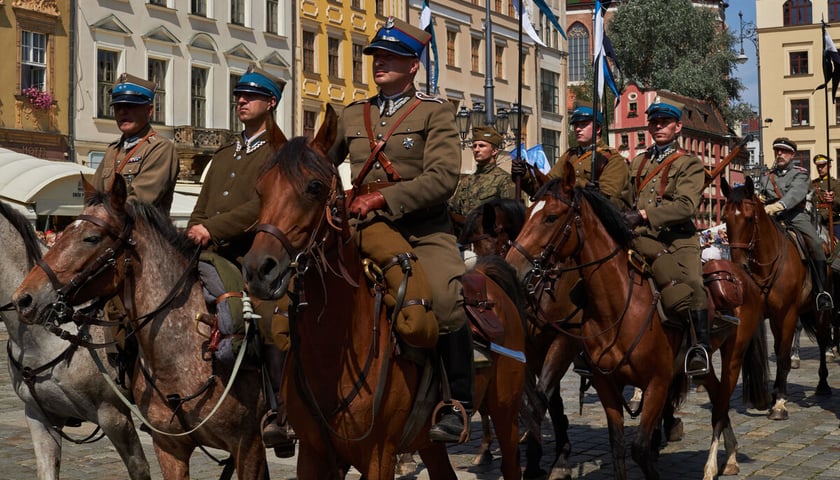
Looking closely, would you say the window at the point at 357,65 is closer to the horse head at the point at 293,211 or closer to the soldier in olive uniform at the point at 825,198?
the soldier in olive uniform at the point at 825,198

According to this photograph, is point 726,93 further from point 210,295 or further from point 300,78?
point 210,295

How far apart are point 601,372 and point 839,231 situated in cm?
1061

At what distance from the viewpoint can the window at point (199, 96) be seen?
125ft

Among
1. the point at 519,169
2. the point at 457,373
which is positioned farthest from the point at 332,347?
the point at 519,169

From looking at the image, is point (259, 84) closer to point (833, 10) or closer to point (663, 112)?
point (663, 112)

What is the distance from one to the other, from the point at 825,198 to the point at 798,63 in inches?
3045

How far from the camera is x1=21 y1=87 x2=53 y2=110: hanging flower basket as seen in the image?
104 ft

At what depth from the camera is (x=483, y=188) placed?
11523 millimetres

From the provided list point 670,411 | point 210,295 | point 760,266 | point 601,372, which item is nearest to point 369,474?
point 210,295

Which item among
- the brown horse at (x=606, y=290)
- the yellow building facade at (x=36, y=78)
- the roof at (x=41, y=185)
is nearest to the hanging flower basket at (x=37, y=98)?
the yellow building facade at (x=36, y=78)

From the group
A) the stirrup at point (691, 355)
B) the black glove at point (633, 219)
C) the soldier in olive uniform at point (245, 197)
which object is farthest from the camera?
the stirrup at point (691, 355)

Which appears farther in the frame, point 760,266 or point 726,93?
point 726,93

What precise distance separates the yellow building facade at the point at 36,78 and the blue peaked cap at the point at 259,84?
26.3m

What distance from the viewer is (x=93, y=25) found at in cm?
3394
